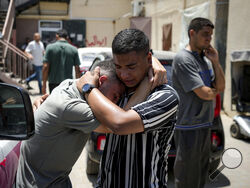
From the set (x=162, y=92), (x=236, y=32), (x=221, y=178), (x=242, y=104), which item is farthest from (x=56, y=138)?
(x=236, y=32)

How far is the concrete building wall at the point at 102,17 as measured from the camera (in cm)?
2009

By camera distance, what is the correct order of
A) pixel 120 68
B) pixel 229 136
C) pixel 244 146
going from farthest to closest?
pixel 229 136 < pixel 244 146 < pixel 120 68

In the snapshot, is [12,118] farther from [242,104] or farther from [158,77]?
[242,104]

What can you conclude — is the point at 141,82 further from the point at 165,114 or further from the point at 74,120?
the point at 74,120

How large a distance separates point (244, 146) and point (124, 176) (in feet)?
15.2

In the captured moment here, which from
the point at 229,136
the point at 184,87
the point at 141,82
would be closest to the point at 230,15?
the point at 229,136

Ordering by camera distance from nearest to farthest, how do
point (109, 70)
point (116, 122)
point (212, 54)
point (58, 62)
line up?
point (116, 122)
point (109, 70)
point (212, 54)
point (58, 62)

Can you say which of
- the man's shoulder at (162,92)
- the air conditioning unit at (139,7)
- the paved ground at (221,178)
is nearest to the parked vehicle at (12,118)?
the man's shoulder at (162,92)

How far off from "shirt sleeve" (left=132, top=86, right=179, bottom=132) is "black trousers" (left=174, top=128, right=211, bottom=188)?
4.89 ft

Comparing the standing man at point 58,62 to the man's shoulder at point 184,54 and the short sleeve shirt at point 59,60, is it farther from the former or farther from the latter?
the man's shoulder at point 184,54

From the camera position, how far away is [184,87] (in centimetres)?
300

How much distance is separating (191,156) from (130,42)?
70.0 inches

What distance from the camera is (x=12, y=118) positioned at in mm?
1596

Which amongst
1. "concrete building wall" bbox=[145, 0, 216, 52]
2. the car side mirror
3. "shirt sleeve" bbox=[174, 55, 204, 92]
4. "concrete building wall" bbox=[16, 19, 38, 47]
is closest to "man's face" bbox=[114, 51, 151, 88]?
the car side mirror
